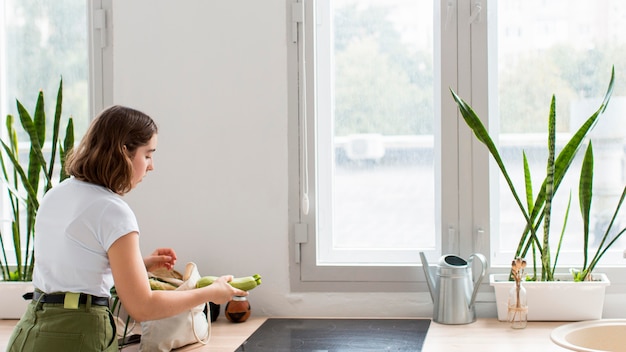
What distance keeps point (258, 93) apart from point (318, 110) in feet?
0.71

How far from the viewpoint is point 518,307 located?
2.35 metres

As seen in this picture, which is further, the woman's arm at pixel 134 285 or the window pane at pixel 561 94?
the window pane at pixel 561 94

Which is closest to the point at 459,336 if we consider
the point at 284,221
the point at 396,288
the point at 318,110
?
the point at 396,288

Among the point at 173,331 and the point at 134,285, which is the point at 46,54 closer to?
the point at 173,331

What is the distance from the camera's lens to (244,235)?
8.80ft

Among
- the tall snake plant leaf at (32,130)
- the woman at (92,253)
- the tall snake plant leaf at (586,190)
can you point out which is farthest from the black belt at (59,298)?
the tall snake plant leaf at (586,190)

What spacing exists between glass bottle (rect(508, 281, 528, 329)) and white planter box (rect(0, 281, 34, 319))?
5.17 ft

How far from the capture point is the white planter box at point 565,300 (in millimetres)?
2393

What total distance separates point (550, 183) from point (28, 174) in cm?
172

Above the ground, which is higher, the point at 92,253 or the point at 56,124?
the point at 56,124

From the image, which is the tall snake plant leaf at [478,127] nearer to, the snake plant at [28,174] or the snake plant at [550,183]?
the snake plant at [550,183]

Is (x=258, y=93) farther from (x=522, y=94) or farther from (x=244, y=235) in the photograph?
(x=522, y=94)

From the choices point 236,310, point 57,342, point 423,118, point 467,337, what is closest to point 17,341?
point 57,342

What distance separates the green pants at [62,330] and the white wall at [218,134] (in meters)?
0.86
